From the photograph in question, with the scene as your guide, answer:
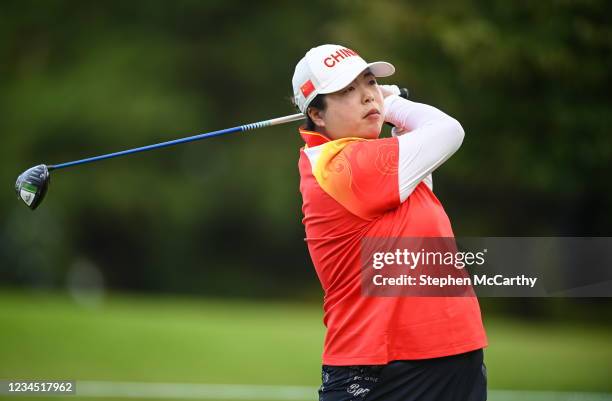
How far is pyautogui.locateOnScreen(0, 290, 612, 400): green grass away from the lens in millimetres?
8492

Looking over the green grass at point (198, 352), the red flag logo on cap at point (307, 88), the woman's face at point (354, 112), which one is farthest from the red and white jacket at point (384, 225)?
the green grass at point (198, 352)

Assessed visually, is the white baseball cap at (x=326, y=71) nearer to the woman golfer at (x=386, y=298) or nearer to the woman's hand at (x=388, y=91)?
the woman golfer at (x=386, y=298)

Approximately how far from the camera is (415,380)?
3535mm

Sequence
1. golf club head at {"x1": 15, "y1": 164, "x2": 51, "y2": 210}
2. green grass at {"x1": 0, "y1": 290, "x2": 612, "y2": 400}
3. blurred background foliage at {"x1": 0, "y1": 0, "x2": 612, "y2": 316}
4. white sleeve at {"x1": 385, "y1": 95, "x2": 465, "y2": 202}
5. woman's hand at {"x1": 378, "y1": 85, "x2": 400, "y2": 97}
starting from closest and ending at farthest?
1. white sleeve at {"x1": 385, "y1": 95, "x2": 465, "y2": 202}
2. woman's hand at {"x1": 378, "y1": 85, "x2": 400, "y2": 97}
3. golf club head at {"x1": 15, "y1": 164, "x2": 51, "y2": 210}
4. green grass at {"x1": 0, "y1": 290, "x2": 612, "y2": 400}
5. blurred background foliage at {"x1": 0, "y1": 0, "x2": 612, "y2": 316}

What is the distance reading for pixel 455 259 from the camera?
3592mm

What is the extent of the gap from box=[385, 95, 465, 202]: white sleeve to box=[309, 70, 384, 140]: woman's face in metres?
0.15

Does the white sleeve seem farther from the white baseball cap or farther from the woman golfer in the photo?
the white baseball cap

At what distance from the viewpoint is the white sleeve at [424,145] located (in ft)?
11.4

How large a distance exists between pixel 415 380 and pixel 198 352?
6458 mm

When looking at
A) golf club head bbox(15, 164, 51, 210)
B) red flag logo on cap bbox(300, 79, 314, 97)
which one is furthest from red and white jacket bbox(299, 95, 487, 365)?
golf club head bbox(15, 164, 51, 210)

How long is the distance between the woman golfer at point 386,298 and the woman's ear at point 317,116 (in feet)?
0.47

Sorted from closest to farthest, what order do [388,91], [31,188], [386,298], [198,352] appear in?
1. [386,298]
2. [388,91]
3. [31,188]
4. [198,352]

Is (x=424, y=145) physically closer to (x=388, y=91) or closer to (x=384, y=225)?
(x=384, y=225)

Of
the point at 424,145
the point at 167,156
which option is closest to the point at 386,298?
the point at 424,145
